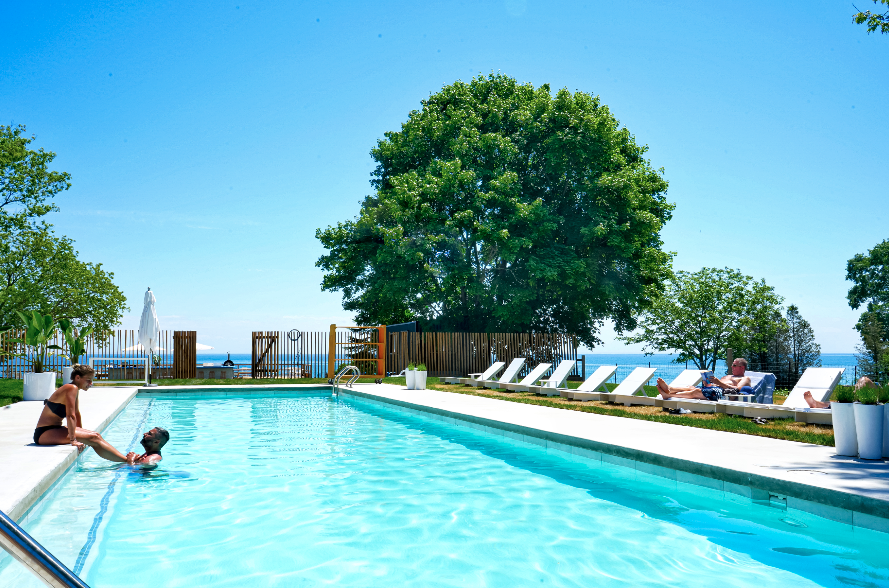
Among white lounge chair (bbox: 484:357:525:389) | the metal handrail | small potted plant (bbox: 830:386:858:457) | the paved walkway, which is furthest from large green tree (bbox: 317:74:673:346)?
the metal handrail

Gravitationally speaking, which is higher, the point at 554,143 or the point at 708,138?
the point at 554,143

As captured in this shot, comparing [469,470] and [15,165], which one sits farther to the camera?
[15,165]

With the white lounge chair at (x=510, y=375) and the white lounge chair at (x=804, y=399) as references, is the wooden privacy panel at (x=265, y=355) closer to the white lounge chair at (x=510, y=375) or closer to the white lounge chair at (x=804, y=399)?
the white lounge chair at (x=510, y=375)

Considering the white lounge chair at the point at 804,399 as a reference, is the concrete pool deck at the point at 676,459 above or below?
below

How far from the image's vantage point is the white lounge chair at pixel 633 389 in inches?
488

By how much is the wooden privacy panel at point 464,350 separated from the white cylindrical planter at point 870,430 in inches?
751

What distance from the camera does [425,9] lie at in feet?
55.3

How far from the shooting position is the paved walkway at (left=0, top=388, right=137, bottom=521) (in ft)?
15.0

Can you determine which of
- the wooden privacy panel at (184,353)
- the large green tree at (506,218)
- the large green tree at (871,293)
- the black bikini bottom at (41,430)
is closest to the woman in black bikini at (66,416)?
the black bikini bottom at (41,430)

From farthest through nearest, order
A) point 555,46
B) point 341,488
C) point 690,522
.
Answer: point 555,46
point 341,488
point 690,522

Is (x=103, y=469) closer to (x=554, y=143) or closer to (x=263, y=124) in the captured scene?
(x=263, y=124)

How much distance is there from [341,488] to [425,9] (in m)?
14.1

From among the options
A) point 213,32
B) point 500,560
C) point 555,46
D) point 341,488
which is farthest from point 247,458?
point 555,46

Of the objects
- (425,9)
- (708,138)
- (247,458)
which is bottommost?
(247,458)
